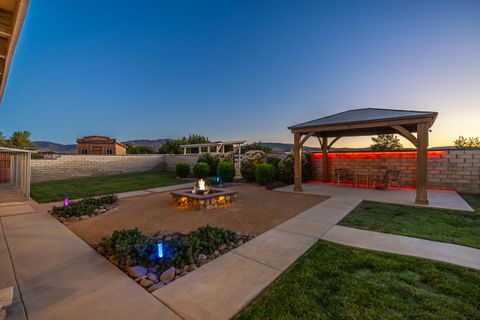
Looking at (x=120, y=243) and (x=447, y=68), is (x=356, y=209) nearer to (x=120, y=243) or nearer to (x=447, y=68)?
(x=120, y=243)

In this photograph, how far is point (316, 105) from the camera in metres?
13.6

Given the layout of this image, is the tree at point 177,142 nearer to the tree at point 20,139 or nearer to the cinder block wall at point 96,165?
the cinder block wall at point 96,165

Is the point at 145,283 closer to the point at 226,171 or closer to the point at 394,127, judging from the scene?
the point at 394,127

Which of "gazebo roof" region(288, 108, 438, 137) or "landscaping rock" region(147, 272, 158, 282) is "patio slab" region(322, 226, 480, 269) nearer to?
"landscaping rock" region(147, 272, 158, 282)

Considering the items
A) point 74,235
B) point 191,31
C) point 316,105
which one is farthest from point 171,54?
point 74,235

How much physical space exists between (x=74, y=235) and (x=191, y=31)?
40.7ft

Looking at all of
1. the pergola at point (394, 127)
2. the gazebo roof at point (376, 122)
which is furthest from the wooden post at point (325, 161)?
the gazebo roof at point (376, 122)

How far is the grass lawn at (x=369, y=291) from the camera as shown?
1.83 meters

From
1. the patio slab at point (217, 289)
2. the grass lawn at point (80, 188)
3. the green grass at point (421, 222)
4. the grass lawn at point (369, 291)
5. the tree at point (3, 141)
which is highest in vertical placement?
the tree at point (3, 141)

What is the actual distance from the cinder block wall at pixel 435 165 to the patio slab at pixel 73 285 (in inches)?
427

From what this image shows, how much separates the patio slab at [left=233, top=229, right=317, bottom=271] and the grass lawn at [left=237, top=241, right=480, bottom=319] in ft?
0.63

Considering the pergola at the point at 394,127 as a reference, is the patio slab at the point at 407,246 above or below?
below

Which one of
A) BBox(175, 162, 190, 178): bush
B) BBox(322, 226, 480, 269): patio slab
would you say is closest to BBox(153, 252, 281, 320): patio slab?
BBox(322, 226, 480, 269): patio slab

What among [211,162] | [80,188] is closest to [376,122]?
[211,162]
